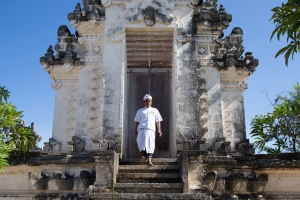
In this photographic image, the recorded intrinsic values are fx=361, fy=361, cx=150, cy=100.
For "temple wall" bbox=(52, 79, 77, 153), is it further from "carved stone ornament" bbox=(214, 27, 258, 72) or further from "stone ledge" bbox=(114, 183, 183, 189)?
"carved stone ornament" bbox=(214, 27, 258, 72)

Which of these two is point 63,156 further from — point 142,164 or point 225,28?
point 225,28

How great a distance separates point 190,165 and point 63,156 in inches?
150

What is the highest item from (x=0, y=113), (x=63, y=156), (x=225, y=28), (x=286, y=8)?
(x=225, y=28)

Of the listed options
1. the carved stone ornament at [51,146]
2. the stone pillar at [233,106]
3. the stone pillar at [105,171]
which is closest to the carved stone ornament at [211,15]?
the stone pillar at [233,106]

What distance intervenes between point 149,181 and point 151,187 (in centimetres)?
55

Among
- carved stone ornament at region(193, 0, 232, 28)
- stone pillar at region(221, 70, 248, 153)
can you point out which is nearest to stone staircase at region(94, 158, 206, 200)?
stone pillar at region(221, 70, 248, 153)

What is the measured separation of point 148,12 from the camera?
1151cm

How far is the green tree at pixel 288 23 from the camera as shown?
7616 millimetres

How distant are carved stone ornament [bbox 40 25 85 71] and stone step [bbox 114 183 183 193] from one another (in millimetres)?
5172

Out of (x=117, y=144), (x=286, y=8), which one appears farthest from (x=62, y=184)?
(x=286, y=8)

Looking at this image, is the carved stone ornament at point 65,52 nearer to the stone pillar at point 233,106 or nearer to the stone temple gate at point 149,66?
the stone temple gate at point 149,66

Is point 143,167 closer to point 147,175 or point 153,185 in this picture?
point 147,175

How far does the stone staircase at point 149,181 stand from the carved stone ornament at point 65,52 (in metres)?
4.29

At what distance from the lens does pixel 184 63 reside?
11180 millimetres
